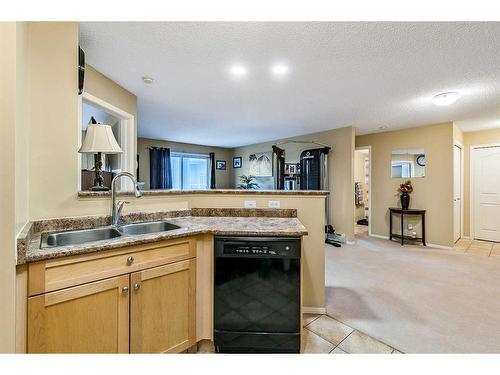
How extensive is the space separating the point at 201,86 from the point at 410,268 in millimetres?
3674

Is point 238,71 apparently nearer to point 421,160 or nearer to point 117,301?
point 117,301

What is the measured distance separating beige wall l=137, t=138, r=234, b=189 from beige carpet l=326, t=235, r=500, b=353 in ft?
16.5

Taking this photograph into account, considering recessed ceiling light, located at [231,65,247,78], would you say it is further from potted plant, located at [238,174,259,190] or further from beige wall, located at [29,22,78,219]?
potted plant, located at [238,174,259,190]

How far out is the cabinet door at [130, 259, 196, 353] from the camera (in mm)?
1258

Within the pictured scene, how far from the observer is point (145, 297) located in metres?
1.29

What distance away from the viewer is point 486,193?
455 centimetres

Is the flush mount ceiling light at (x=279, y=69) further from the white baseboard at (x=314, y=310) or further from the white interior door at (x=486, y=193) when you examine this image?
the white interior door at (x=486, y=193)

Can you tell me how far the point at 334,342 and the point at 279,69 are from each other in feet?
7.95

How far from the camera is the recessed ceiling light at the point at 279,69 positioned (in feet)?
7.20

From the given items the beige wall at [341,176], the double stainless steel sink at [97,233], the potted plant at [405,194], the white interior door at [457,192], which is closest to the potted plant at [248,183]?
the beige wall at [341,176]

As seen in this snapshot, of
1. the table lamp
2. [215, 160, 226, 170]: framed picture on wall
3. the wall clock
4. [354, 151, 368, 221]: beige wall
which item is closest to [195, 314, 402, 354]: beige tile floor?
the table lamp

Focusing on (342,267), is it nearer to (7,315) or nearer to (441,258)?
(441,258)

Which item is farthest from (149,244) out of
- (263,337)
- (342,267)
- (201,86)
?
(342,267)

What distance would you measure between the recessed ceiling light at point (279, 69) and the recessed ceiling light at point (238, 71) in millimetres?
295
